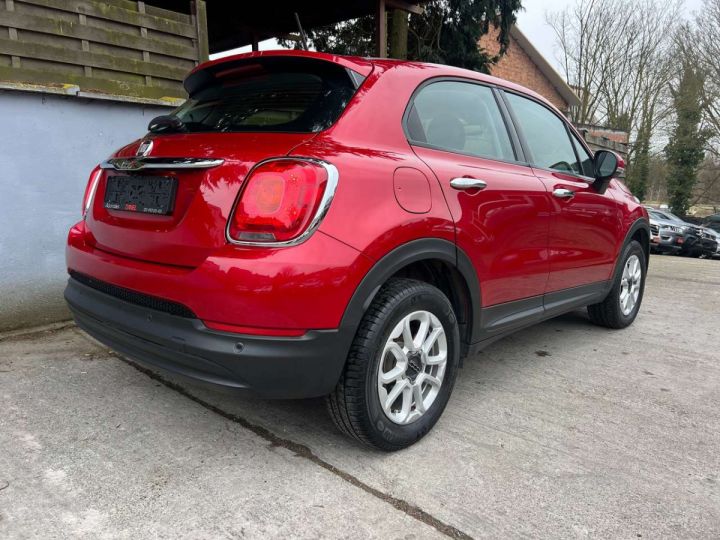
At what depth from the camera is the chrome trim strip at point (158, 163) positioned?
205 cm

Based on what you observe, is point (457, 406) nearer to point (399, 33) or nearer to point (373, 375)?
point (373, 375)

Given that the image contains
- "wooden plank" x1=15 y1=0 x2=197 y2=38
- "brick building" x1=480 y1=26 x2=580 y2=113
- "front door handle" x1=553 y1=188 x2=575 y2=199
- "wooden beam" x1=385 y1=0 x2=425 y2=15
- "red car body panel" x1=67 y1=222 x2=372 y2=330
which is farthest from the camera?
"brick building" x1=480 y1=26 x2=580 y2=113

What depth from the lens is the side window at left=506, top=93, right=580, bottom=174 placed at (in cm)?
328

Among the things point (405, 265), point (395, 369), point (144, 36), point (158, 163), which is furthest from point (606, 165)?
point (144, 36)

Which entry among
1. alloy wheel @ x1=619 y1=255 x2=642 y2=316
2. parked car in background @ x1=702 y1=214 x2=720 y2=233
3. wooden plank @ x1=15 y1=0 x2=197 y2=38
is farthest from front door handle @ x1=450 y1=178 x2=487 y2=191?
parked car in background @ x1=702 y1=214 x2=720 y2=233

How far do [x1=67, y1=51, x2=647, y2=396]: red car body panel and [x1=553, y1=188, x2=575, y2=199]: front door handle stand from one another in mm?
393

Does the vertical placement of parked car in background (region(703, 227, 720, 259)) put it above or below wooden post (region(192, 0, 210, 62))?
below

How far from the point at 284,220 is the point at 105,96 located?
2934 mm

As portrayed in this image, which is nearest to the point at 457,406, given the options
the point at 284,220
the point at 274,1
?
the point at 284,220

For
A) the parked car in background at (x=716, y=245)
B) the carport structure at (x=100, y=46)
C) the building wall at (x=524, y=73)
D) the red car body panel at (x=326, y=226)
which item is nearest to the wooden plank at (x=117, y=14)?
the carport structure at (x=100, y=46)

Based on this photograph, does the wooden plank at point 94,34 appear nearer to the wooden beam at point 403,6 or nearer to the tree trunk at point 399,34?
the wooden beam at point 403,6

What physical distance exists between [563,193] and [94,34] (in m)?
3.60

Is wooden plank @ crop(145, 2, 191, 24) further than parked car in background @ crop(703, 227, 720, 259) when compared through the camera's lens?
No

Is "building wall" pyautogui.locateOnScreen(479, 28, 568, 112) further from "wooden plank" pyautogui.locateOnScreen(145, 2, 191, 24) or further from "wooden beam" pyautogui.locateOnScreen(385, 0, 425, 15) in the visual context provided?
"wooden plank" pyautogui.locateOnScreen(145, 2, 191, 24)
